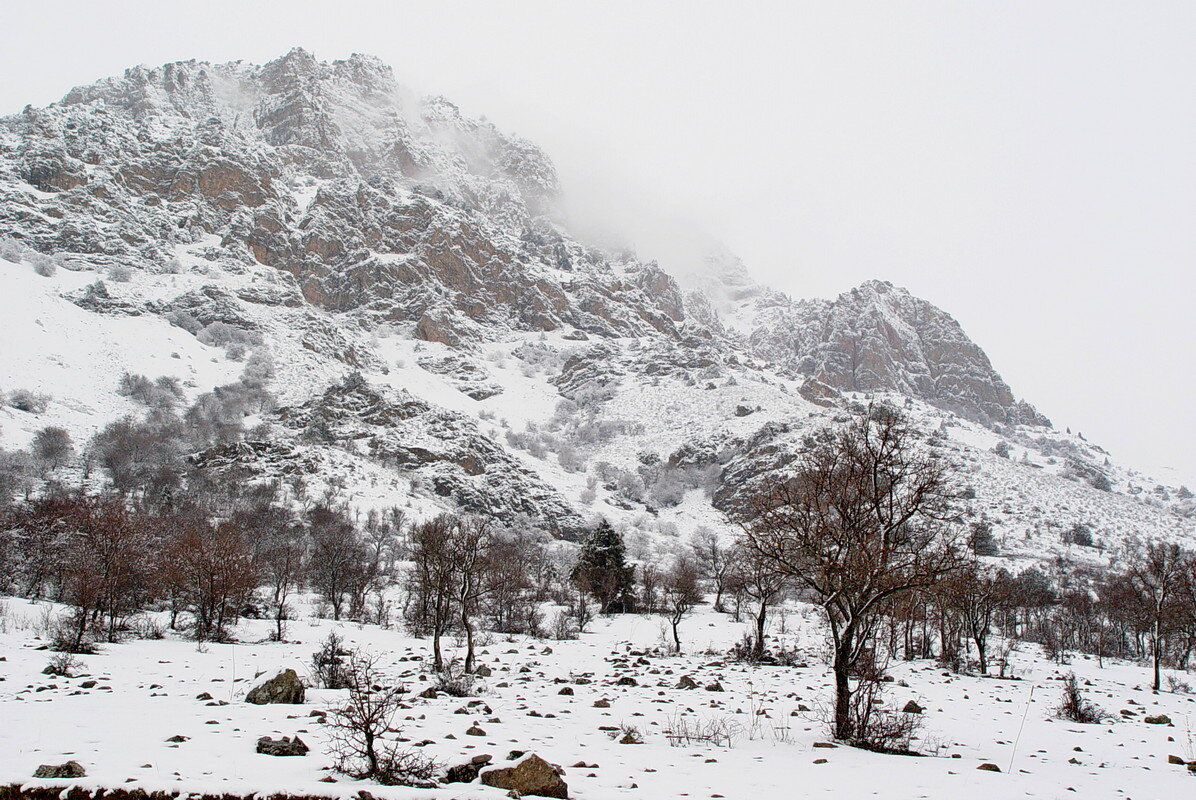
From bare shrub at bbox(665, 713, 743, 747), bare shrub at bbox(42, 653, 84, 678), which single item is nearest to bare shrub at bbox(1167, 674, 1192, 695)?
bare shrub at bbox(665, 713, 743, 747)

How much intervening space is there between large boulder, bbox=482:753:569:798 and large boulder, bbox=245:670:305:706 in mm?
8088

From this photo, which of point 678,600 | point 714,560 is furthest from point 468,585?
point 714,560

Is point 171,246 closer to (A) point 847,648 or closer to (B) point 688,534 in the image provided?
(B) point 688,534

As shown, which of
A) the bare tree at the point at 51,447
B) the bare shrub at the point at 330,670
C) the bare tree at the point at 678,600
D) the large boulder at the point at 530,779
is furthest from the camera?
the bare tree at the point at 51,447

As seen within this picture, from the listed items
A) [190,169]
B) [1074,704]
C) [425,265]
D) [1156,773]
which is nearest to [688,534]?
[1074,704]

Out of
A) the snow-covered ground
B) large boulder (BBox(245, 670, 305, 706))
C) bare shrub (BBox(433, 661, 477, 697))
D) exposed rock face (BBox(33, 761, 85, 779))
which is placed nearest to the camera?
exposed rock face (BBox(33, 761, 85, 779))

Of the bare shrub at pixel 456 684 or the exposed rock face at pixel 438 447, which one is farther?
the exposed rock face at pixel 438 447

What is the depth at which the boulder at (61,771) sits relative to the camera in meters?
7.22

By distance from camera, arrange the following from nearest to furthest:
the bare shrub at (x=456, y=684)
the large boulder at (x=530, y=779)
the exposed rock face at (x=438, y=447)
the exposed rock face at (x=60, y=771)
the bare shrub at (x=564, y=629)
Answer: the exposed rock face at (x=60, y=771), the large boulder at (x=530, y=779), the bare shrub at (x=456, y=684), the bare shrub at (x=564, y=629), the exposed rock face at (x=438, y=447)

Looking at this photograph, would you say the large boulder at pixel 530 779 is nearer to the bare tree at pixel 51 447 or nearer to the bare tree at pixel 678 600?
the bare tree at pixel 678 600

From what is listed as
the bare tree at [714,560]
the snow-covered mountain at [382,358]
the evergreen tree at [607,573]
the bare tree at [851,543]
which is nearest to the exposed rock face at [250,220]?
the snow-covered mountain at [382,358]

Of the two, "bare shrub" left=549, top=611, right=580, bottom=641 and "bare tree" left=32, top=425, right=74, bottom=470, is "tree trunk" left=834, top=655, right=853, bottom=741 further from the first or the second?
"bare tree" left=32, top=425, right=74, bottom=470

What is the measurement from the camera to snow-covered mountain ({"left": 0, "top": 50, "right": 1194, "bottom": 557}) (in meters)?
87.9

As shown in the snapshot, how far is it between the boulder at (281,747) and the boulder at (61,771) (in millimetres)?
2353
